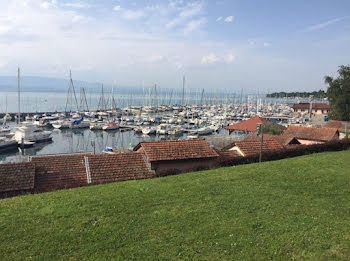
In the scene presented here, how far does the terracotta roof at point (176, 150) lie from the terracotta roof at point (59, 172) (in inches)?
146

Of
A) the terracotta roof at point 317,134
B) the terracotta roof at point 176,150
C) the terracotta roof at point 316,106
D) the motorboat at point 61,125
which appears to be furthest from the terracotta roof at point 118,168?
the terracotta roof at point 316,106

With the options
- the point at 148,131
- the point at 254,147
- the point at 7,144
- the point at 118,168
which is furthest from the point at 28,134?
the point at 254,147

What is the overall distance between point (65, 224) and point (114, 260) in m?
2.47

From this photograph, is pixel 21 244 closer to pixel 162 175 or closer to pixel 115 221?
pixel 115 221

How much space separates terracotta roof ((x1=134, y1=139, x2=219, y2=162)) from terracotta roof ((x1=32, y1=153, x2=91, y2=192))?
146 inches

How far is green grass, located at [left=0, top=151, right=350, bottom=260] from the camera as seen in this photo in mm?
7312

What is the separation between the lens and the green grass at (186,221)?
731cm

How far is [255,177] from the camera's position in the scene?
44.4 ft

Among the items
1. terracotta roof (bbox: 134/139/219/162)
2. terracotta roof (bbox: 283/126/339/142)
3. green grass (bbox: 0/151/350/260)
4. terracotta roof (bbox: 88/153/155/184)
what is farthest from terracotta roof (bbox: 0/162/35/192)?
terracotta roof (bbox: 283/126/339/142)

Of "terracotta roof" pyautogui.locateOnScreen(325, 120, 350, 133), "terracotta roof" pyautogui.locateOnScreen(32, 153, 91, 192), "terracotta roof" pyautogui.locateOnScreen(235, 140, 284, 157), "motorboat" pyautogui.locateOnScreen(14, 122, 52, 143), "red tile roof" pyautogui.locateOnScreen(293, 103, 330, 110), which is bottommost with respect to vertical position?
"motorboat" pyautogui.locateOnScreen(14, 122, 52, 143)

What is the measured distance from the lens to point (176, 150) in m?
17.9

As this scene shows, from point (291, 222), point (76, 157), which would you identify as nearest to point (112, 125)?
point (76, 157)

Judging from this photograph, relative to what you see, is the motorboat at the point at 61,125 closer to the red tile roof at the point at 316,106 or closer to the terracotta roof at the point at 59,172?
the terracotta roof at the point at 59,172

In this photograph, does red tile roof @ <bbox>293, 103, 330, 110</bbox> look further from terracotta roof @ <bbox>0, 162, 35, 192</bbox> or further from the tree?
terracotta roof @ <bbox>0, 162, 35, 192</bbox>
